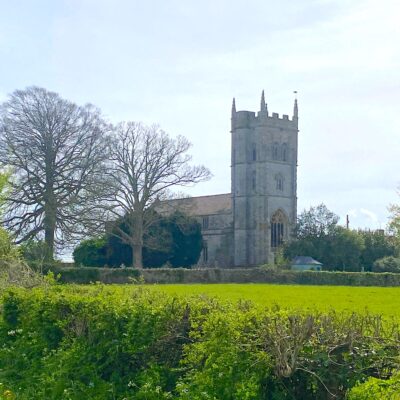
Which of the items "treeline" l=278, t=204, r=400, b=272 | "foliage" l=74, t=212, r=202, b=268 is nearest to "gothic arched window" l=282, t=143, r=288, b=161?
"treeline" l=278, t=204, r=400, b=272

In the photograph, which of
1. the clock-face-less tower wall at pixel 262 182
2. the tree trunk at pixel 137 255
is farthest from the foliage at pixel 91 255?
the clock-face-less tower wall at pixel 262 182

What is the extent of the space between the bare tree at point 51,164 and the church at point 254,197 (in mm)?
38451

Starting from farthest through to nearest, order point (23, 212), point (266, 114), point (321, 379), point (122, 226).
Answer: point (266, 114) < point (122, 226) < point (23, 212) < point (321, 379)

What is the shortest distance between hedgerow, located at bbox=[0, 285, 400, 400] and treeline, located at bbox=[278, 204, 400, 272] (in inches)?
2423

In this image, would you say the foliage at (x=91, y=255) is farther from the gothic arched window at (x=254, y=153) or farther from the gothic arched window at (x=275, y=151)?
the gothic arched window at (x=275, y=151)

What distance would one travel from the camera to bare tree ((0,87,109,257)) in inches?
2040

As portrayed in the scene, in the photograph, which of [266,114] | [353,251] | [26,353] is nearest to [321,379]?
[26,353]

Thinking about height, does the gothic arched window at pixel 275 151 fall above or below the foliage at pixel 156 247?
above

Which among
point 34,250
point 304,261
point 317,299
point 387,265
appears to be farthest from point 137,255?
point 317,299

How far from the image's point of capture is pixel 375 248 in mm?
77125

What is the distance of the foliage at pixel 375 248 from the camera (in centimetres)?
7625

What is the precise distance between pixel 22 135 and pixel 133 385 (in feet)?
146

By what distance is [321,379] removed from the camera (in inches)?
309

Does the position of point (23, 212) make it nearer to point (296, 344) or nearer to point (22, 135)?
point (22, 135)
